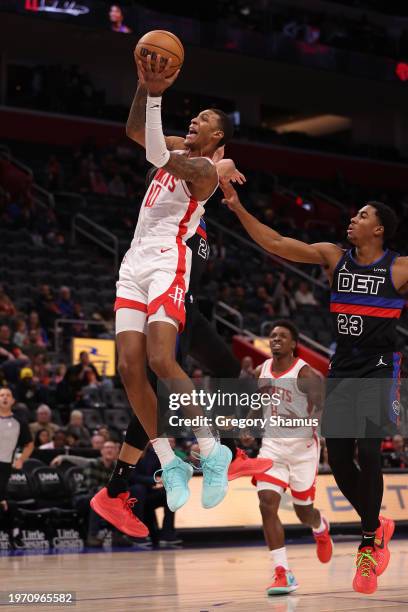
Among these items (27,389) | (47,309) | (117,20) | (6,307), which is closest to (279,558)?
(27,389)

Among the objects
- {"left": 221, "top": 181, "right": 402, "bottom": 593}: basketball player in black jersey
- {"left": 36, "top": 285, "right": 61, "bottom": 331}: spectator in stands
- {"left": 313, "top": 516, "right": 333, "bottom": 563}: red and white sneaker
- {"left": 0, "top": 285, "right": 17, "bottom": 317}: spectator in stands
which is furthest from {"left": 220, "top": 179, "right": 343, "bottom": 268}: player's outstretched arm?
{"left": 36, "top": 285, "right": 61, "bottom": 331}: spectator in stands

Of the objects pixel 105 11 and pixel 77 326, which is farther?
pixel 105 11

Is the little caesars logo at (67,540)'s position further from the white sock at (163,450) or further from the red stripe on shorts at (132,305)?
the red stripe on shorts at (132,305)

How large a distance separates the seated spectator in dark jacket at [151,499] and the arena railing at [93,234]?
9.10 m

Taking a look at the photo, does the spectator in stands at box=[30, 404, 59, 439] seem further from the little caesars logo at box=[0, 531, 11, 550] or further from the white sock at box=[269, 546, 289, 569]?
the white sock at box=[269, 546, 289, 569]

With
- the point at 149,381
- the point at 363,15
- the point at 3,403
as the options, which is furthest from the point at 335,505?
the point at 363,15

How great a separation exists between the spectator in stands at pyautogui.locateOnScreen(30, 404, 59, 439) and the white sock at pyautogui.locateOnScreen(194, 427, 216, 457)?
27.1ft

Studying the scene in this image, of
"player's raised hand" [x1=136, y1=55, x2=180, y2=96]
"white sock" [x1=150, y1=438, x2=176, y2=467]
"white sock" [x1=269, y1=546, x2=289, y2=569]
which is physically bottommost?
"white sock" [x1=269, y1=546, x2=289, y2=569]

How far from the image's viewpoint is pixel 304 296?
2331 cm

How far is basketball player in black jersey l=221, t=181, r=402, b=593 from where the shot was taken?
689 centimetres

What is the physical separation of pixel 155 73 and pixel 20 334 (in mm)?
11381

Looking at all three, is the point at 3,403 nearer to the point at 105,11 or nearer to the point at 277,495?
→ the point at 277,495

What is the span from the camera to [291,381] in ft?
30.9

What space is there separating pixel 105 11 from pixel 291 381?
1726 centimetres
